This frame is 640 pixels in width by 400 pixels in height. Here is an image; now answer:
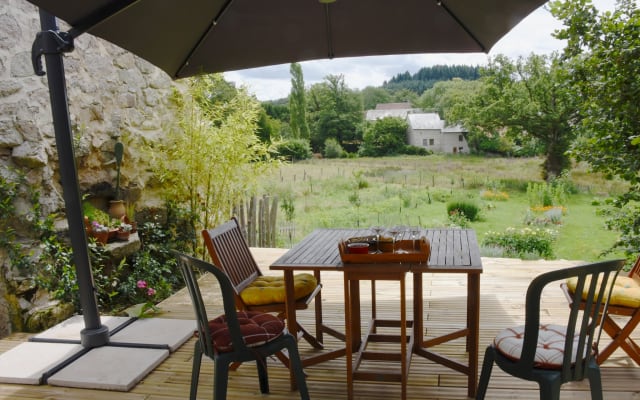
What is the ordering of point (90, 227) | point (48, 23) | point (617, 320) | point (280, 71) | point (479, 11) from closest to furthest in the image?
point (479, 11)
point (48, 23)
point (617, 320)
point (90, 227)
point (280, 71)

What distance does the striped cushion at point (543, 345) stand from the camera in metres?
1.84

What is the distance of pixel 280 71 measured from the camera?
13.6 meters

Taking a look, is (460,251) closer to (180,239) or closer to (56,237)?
(56,237)

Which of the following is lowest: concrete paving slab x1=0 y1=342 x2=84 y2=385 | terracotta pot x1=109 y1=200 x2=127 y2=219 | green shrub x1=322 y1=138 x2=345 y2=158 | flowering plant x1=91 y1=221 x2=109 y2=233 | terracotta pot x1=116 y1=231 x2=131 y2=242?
concrete paving slab x1=0 y1=342 x2=84 y2=385

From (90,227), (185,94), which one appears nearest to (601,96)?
(185,94)

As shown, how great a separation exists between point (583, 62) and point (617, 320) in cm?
195

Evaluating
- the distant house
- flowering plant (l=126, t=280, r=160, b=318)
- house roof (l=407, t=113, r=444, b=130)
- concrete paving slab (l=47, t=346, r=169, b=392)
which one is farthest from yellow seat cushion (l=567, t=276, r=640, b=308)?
house roof (l=407, t=113, r=444, b=130)

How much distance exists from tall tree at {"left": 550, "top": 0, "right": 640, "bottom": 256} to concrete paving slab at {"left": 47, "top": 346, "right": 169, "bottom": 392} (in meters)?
3.47

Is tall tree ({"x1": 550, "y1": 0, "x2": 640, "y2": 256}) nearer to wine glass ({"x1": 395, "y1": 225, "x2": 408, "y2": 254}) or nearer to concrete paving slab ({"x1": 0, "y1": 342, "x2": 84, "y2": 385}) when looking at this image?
wine glass ({"x1": 395, "y1": 225, "x2": 408, "y2": 254})

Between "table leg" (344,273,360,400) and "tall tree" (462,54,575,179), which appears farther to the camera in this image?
"tall tree" (462,54,575,179)

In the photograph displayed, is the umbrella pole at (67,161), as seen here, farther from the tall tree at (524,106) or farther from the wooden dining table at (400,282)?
the tall tree at (524,106)

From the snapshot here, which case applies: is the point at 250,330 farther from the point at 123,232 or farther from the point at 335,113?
the point at 335,113

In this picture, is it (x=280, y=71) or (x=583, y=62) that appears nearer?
(x=583, y=62)

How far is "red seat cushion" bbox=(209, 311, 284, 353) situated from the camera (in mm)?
2143
